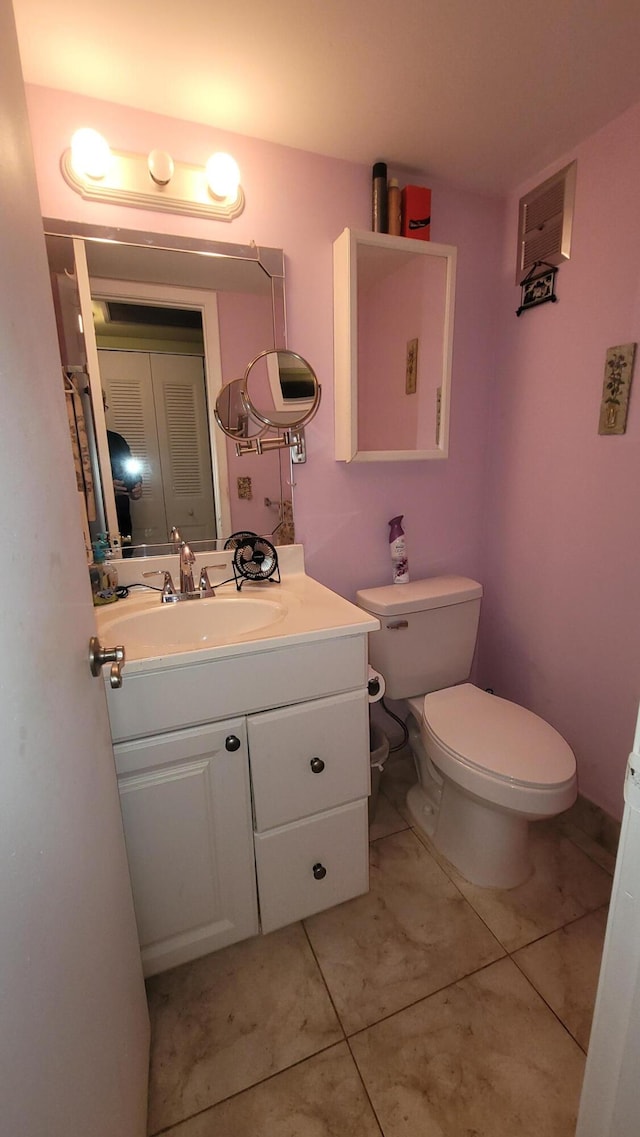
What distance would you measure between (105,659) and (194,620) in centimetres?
49

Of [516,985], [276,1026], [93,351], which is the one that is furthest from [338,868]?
[93,351]

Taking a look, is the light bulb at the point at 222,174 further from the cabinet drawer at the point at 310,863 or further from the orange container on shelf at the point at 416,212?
the cabinet drawer at the point at 310,863

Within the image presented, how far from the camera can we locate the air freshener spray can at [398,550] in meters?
1.61

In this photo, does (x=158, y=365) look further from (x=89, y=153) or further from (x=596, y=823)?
(x=596, y=823)

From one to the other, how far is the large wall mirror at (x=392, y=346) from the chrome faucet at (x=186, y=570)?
22.7 inches

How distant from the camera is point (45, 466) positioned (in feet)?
1.88

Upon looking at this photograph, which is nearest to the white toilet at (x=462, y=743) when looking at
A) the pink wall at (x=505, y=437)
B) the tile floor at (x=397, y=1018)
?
the tile floor at (x=397, y=1018)

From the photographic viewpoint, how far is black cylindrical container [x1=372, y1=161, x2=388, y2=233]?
1.36 meters

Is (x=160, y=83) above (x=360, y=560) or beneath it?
above

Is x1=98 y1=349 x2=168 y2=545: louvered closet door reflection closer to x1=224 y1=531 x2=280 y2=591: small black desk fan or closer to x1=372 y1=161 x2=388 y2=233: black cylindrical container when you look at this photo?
x1=224 y1=531 x2=280 y2=591: small black desk fan

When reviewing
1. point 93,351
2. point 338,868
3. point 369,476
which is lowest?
point 338,868

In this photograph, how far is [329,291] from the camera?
1.42 m

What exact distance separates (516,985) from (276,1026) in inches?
22.2

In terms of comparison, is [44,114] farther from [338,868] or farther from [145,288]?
[338,868]
